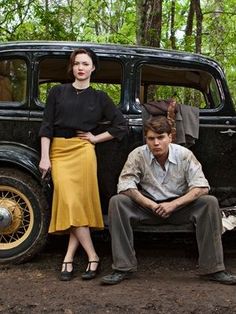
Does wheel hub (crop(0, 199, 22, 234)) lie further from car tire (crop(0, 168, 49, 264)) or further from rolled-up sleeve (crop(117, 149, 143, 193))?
rolled-up sleeve (crop(117, 149, 143, 193))

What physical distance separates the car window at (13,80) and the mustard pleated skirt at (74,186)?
28.0 inches

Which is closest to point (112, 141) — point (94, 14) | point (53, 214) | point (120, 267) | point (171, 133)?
point (171, 133)

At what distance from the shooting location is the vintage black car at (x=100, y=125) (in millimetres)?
4551

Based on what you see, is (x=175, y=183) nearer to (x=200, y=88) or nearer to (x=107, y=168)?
(x=107, y=168)

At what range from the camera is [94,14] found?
11227 millimetres

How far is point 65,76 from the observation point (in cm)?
511

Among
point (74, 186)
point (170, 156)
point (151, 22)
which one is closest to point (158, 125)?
point (170, 156)

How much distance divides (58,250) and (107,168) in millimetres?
1049

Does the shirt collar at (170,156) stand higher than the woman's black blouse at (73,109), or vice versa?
the woman's black blouse at (73,109)

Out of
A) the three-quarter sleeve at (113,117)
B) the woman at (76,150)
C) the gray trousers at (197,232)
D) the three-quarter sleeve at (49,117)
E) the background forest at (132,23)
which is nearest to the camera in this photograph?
the gray trousers at (197,232)

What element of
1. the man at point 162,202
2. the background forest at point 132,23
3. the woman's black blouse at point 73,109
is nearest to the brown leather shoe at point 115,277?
the man at point 162,202

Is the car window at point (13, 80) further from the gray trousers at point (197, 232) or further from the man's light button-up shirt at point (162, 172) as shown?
the gray trousers at point (197, 232)

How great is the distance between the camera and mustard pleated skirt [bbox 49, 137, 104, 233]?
167 inches

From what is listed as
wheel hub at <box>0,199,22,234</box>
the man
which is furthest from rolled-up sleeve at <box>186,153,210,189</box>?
wheel hub at <box>0,199,22,234</box>
